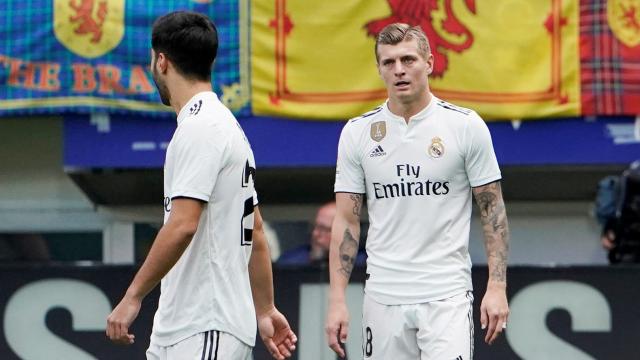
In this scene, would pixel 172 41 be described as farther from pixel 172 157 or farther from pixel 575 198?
pixel 575 198

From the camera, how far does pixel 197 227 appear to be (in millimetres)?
4551

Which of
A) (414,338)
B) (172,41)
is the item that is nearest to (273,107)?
(414,338)

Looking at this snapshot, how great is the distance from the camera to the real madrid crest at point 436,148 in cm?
572

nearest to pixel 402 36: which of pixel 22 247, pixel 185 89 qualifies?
pixel 185 89

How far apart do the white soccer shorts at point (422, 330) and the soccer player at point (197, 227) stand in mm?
1112

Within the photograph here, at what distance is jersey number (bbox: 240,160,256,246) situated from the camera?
15.3 ft

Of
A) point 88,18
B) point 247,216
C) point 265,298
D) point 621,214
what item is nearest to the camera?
point 247,216

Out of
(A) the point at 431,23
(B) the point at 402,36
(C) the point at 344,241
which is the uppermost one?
(A) the point at 431,23

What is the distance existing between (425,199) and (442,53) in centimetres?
316

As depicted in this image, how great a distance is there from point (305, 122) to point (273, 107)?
23 centimetres

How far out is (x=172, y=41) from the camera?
4.66m

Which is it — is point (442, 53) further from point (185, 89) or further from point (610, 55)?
point (185, 89)

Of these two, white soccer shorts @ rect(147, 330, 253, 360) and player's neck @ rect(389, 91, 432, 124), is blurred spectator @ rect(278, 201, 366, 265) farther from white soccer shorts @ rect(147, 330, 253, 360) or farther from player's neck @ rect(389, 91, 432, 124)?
white soccer shorts @ rect(147, 330, 253, 360)

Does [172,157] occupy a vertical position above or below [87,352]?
Answer: above
